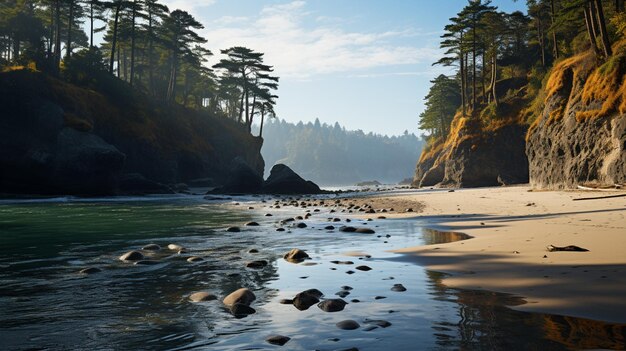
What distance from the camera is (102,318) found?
4.82 metres

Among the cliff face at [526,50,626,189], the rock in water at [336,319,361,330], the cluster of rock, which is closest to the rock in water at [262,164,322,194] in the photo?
the cluster of rock

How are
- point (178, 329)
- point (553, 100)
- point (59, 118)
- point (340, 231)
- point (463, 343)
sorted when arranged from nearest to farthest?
point (463, 343), point (178, 329), point (340, 231), point (553, 100), point (59, 118)

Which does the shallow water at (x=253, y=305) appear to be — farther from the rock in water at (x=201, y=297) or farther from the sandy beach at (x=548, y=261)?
the sandy beach at (x=548, y=261)

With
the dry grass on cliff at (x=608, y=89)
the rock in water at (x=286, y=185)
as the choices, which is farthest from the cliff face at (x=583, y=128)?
the rock in water at (x=286, y=185)

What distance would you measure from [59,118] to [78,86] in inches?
365

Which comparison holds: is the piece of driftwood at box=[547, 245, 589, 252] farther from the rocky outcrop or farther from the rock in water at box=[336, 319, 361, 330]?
the rocky outcrop

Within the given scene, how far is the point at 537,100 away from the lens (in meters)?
39.8

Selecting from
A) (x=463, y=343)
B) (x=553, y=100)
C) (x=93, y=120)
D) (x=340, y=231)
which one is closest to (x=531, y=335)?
(x=463, y=343)

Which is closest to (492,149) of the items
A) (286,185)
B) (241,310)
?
(286,185)

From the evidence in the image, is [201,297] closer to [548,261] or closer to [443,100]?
[548,261]

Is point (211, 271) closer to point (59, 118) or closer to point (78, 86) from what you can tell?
point (59, 118)

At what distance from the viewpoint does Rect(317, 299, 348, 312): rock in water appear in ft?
16.5

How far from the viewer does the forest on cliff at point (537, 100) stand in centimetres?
2394

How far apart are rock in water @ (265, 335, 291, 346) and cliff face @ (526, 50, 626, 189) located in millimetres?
21846
